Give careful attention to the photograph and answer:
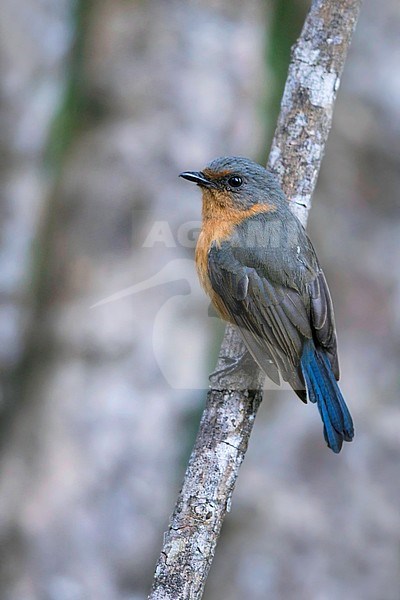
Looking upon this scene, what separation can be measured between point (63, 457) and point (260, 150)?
2568mm

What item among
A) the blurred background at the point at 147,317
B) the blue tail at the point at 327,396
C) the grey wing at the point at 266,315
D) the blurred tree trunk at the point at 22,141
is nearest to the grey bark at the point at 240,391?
the grey wing at the point at 266,315

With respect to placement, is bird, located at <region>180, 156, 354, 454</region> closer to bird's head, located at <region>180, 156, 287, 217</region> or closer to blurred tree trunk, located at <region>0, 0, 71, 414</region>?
A: bird's head, located at <region>180, 156, 287, 217</region>

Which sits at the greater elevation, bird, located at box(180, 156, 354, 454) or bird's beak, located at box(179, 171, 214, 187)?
bird's beak, located at box(179, 171, 214, 187)

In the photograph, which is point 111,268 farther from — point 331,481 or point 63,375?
point 331,481

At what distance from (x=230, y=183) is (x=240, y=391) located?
4.10ft

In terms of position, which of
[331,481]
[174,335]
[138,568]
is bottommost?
[138,568]

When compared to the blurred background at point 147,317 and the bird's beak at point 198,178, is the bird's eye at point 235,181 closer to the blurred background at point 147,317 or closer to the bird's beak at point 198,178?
the bird's beak at point 198,178

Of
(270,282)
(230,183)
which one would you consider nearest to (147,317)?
(230,183)

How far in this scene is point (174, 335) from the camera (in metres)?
5.66

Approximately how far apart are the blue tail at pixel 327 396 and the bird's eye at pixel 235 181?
92 centimetres

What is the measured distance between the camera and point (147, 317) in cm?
560

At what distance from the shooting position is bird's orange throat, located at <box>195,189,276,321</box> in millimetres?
4160

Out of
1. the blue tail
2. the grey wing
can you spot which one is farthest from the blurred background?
the blue tail

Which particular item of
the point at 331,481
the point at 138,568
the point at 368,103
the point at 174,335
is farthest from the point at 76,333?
the point at 368,103
